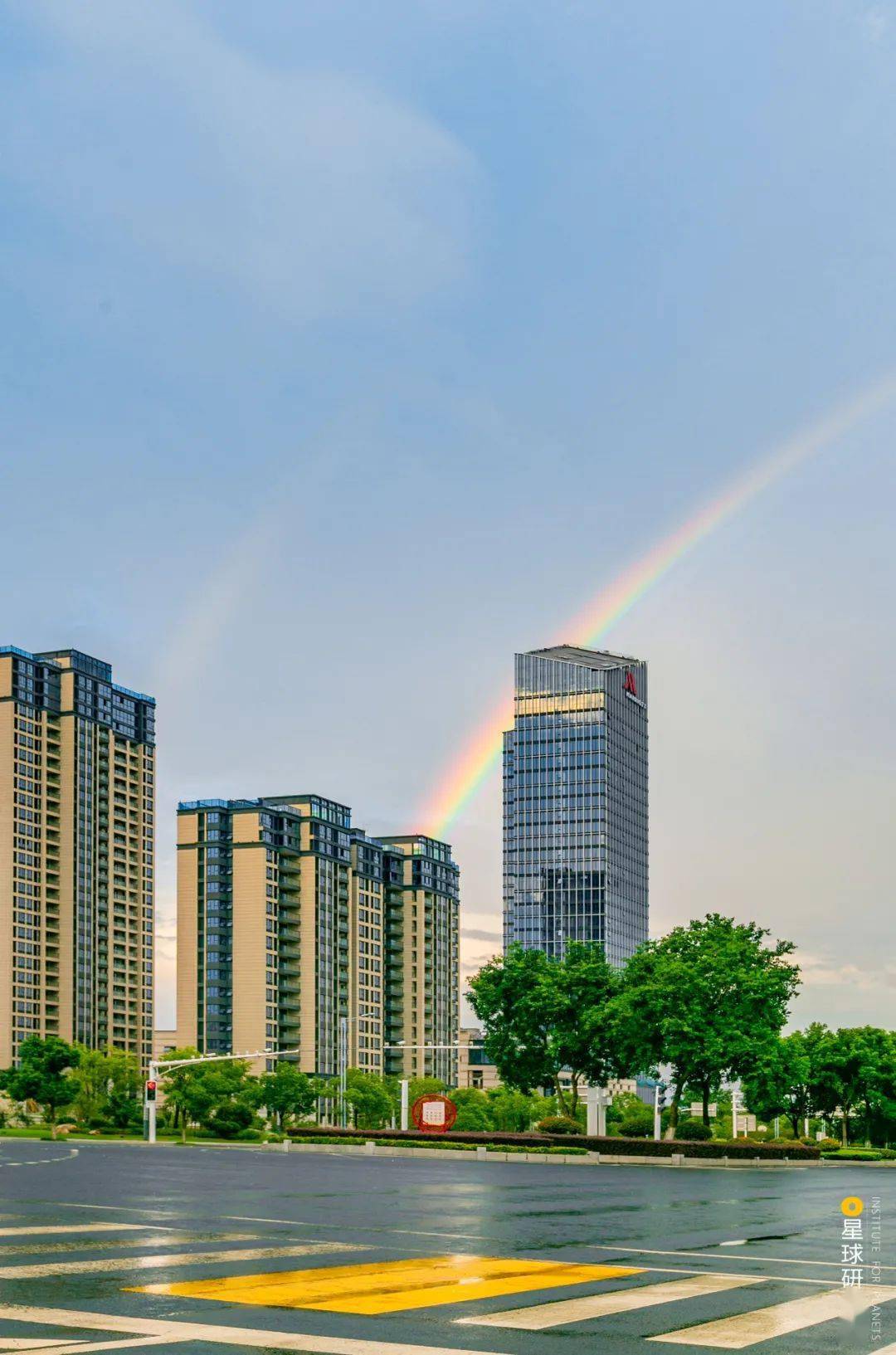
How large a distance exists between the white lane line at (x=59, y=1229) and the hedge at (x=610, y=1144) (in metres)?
48.8

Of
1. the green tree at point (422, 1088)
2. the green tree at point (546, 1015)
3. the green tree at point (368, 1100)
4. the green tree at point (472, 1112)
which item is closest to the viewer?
the green tree at point (546, 1015)

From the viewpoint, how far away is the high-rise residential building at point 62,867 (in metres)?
181

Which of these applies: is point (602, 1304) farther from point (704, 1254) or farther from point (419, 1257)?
point (704, 1254)

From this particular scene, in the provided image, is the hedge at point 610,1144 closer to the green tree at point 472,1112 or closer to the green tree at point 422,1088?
the green tree at point 472,1112

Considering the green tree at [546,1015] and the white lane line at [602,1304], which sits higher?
the white lane line at [602,1304]

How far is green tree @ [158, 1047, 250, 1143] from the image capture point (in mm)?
129500

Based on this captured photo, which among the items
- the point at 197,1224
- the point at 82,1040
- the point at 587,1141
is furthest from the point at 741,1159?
the point at 82,1040

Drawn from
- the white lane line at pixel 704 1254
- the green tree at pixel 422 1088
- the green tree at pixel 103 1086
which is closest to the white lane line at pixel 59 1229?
the white lane line at pixel 704 1254

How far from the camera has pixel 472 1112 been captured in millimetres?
139125

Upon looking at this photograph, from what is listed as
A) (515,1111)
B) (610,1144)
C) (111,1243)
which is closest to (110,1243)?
(111,1243)

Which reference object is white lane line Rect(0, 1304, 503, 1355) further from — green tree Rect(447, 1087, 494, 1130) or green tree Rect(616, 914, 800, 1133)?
green tree Rect(447, 1087, 494, 1130)

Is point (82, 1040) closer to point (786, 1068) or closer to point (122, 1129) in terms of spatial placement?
point (122, 1129)

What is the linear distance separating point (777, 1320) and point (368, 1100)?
136 meters

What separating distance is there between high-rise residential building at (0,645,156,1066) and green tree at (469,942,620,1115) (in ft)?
329
